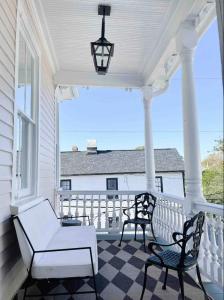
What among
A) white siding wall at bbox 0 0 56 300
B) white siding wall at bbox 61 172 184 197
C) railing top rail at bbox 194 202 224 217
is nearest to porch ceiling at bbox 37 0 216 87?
white siding wall at bbox 0 0 56 300

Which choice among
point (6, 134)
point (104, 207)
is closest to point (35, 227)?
point (6, 134)

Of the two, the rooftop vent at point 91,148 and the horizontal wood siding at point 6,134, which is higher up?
the rooftop vent at point 91,148

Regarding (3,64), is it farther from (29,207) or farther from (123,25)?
(123,25)

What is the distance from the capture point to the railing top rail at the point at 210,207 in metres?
2.26

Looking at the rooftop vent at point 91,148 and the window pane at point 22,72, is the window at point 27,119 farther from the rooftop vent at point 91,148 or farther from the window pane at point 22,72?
the rooftop vent at point 91,148

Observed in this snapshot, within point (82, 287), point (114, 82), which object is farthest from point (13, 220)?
point (114, 82)

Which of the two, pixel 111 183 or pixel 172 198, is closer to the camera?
pixel 172 198

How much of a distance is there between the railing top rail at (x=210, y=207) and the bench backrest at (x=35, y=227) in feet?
5.81

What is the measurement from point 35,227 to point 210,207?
6.09ft

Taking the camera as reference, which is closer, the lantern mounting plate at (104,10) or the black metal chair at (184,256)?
the black metal chair at (184,256)

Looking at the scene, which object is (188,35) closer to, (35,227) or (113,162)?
(35,227)

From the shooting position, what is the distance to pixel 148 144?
16.5 feet

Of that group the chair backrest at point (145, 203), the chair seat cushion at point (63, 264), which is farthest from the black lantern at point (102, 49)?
the chair backrest at point (145, 203)

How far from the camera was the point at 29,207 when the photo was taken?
8.67 feet
